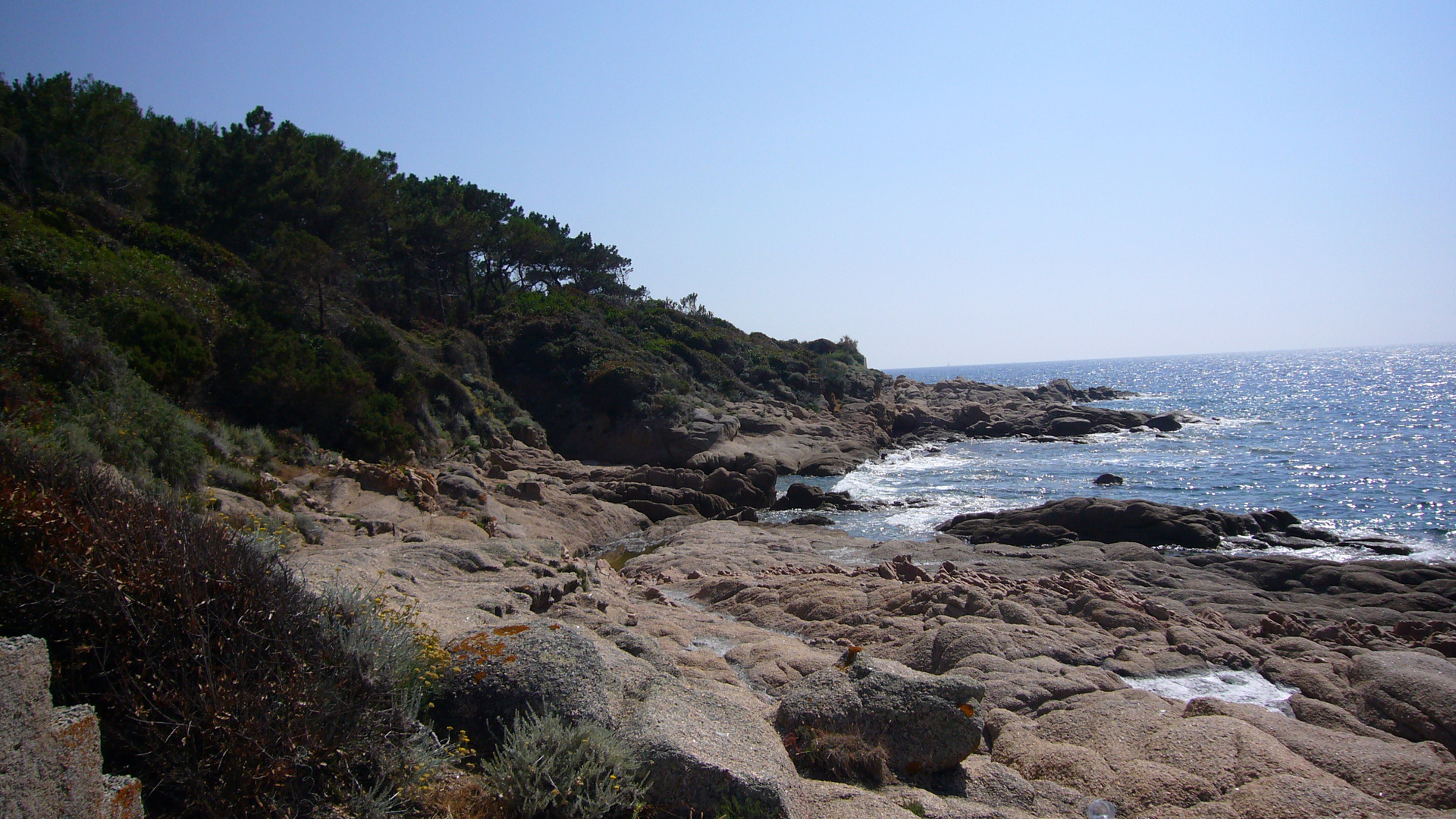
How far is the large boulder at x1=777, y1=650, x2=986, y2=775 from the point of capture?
17.7ft

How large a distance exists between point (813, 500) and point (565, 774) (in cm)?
2270

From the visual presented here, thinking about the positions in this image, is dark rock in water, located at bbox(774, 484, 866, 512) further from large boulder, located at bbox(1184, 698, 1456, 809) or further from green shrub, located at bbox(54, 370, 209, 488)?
large boulder, located at bbox(1184, 698, 1456, 809)

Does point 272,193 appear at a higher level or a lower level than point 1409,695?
higher

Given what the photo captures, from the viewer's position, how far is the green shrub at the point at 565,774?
13.1 ft

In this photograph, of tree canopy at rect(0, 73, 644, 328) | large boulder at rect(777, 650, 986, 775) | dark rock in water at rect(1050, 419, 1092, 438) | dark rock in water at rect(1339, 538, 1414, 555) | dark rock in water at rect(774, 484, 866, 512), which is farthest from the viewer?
dark rock in water at rect(1050, 419, 1092, 438)

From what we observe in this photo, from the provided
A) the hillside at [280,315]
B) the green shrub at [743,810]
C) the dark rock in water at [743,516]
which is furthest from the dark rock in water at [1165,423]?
the green shrub at [743,810]

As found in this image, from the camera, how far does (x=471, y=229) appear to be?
3969cm

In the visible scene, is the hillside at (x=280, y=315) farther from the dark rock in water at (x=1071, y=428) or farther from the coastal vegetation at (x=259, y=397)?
the dark rock in water at (x=1071, y=428)

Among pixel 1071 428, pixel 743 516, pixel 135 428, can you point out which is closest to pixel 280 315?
pixel 135 428

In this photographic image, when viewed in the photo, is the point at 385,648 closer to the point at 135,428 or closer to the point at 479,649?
the point at 479,649

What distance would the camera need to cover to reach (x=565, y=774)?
4.13 meters

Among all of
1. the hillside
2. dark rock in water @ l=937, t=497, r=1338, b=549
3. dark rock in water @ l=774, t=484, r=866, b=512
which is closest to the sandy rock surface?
dark rock in water @ l=937, t=497, r=1338, b=549

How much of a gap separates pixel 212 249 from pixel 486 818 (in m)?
26.2

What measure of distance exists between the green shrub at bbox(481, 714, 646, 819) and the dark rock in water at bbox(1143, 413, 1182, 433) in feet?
170
